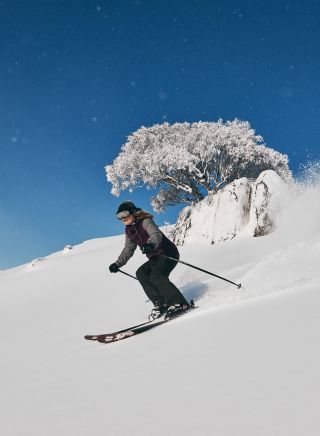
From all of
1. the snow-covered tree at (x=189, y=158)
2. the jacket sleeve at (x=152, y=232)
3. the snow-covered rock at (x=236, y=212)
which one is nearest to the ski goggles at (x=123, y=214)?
the jacket sleeve at (x=152, y=232)

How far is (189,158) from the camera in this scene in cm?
2448

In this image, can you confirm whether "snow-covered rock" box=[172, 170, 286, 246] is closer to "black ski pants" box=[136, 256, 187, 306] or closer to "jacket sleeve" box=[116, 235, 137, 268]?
"jacket sleeve" box=[116, 235, 137, 268]

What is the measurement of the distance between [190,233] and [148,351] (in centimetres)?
1451

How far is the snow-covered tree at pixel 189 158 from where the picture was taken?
25656 millimetres

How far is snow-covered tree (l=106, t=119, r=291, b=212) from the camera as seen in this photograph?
25.7 m

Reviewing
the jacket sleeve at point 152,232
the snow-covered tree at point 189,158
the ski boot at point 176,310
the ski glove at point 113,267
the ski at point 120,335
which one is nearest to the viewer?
the ski at point 120,335

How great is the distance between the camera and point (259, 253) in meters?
13.7

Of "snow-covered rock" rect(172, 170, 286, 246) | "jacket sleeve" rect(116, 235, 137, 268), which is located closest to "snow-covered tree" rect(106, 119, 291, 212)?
"snow-covered rock" rect(172, 170, 286, 246)

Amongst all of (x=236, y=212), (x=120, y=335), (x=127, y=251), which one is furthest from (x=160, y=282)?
(x=236, y=212)

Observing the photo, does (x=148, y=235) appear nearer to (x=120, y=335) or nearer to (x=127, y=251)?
(x=127, y=251)

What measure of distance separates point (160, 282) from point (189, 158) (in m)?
18.4

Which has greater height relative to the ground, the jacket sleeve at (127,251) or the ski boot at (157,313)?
the jacket sleeve at (127,251)

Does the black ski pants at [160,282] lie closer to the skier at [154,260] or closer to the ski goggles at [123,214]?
the skier at [154,260]

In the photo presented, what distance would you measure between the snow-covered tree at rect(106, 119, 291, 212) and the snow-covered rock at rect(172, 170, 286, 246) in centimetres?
680
